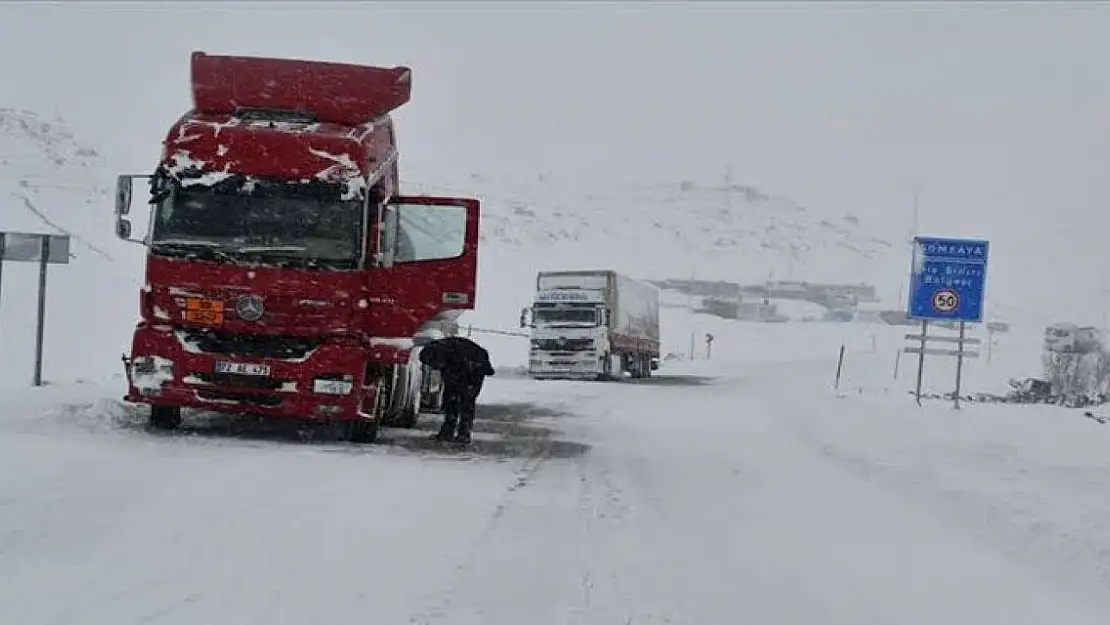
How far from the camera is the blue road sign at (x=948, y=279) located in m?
24.6

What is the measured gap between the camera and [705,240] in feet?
427

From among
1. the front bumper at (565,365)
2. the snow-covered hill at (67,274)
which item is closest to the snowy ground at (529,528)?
the snow-covered hill at (67,274)

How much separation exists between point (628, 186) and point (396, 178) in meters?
140

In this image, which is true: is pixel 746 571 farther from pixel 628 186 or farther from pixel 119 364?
pixel 628 186

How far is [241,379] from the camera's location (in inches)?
506

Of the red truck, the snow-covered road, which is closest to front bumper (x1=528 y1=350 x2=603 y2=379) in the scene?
the snow-covered road

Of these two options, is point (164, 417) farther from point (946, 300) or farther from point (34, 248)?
point (946, 300)

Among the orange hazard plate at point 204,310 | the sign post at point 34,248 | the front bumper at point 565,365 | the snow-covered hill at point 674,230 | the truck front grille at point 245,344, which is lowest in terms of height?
the front bumper at point 565,365

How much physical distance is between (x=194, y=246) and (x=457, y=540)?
6185 mm

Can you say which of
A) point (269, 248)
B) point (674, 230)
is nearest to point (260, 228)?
point (269, 248)

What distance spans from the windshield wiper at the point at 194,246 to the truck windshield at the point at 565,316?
26.9 meters

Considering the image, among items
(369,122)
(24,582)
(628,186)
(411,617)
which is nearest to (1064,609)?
(411,617)

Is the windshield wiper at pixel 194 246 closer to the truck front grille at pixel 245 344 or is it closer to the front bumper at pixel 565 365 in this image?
the truck front grille at pixel 245 344

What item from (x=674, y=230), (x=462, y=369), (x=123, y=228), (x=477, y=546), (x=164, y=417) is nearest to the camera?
(x=477, y=546)
